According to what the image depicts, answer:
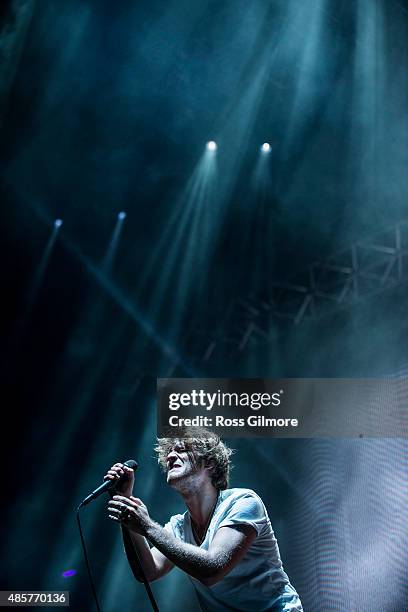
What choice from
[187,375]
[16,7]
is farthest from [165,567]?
[16,7]

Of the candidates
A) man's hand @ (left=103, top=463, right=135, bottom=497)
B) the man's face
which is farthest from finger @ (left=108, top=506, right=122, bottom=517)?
the man's face

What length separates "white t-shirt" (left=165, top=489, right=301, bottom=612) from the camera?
89.7 inches

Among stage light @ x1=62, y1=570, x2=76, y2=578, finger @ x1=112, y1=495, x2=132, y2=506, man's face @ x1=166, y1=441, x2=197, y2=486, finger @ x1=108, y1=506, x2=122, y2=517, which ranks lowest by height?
stage light @ x1=62, y1=570, x2=76, y2=578

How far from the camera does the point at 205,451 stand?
2.69 metres

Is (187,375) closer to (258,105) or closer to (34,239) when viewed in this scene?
(34,239)

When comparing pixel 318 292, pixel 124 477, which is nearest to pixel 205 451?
pixel 124 477

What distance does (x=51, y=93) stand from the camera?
6039 mm

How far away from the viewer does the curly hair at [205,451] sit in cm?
269

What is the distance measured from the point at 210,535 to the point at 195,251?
5.06 meters

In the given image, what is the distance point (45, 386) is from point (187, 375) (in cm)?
160

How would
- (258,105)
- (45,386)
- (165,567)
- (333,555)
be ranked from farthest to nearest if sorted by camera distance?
1. (45,386)
2. (258,105)
3. (333,555)
4. (165,567)

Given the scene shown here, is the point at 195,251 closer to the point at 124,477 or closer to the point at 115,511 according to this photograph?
the point at 124,477

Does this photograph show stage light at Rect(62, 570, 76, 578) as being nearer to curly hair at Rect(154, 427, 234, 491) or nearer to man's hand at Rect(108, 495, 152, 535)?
curly hair at Rect(154, 427, 234, 491)

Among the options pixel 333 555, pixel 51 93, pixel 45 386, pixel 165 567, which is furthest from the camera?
pixel 45 386
